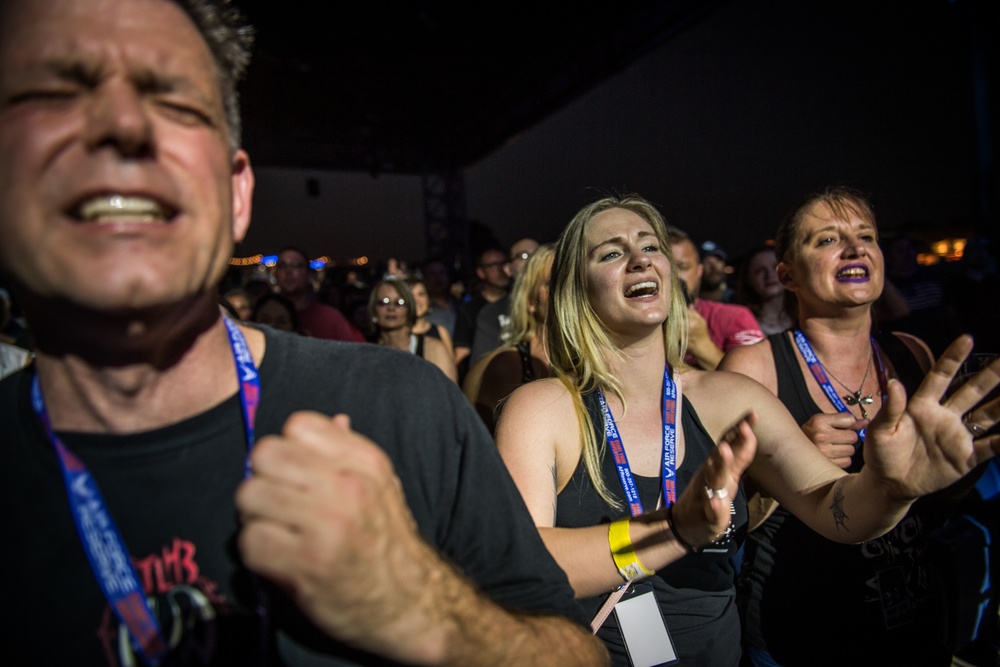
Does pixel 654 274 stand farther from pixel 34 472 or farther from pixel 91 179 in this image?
pixel 34 472

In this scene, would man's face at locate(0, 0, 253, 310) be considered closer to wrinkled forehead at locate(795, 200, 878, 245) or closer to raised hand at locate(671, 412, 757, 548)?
raised hand at locate(671, 412, 757, 548)

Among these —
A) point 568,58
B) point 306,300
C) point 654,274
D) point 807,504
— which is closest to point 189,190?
point 654,274

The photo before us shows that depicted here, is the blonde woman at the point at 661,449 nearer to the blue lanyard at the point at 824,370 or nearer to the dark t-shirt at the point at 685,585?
the dark t-shirt at the point at 685,585

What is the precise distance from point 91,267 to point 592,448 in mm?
1436

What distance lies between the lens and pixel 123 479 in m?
0.92

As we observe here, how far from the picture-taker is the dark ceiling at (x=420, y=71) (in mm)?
10156

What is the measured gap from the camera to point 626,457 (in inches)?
71.0

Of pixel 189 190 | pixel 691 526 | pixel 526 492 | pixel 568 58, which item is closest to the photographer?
pixel 189 190

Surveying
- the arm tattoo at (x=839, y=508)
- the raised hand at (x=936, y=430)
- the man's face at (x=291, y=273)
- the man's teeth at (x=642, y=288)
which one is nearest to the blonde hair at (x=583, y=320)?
the man's teeth at (x=642, y=288)

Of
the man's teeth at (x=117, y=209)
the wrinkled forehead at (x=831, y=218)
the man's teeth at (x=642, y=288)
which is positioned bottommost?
the man's teeth at (x=642, y=288)

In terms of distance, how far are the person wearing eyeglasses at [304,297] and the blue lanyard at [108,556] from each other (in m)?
4.24

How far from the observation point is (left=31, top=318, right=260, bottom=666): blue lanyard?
851 mm

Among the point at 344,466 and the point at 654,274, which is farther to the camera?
the point at 654,274

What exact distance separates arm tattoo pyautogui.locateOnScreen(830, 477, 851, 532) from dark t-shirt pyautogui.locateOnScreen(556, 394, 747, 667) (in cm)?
29
